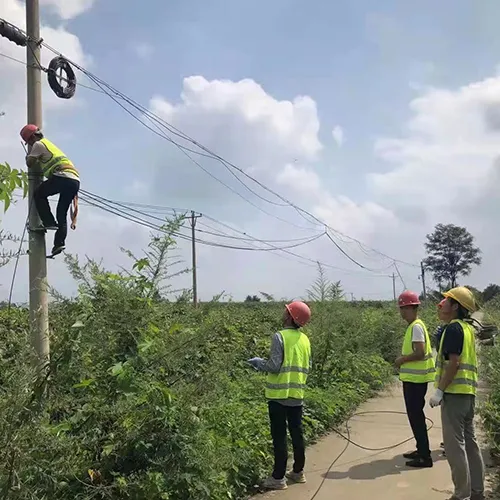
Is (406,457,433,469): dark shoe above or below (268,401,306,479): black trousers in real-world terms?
below

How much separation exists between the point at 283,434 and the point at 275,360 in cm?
74

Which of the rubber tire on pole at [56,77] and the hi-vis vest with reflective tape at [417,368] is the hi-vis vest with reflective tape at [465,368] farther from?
the rubber tire on pole at [56,77]

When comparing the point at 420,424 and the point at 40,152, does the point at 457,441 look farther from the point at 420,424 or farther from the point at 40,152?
the point at 40,152

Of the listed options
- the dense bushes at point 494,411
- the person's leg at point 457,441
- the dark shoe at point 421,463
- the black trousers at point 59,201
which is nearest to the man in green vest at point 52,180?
the black trousers at point 59,201

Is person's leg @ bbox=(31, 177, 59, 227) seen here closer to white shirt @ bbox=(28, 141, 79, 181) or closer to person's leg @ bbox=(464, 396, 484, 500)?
white shirt @ bbox=(28, 141, 79, 181)

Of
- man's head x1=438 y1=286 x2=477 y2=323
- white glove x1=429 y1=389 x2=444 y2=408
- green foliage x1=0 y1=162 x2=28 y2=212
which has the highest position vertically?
green foliage x1=0 y1=162 x2=28 y2=212

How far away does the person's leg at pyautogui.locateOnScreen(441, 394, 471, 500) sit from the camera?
5.23m

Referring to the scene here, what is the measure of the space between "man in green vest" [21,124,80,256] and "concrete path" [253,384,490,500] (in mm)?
3200

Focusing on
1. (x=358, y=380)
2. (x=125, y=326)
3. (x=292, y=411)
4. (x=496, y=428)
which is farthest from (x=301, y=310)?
(x=358, y=380)

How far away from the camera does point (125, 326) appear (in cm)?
469

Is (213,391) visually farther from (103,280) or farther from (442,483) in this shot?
(442,483)

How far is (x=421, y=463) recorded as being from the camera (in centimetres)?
680

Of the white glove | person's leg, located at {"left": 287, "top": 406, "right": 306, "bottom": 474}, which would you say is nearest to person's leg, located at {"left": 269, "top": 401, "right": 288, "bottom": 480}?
person's leg, located at {"left": 287, "top": 406, "right": 306, "bottom": 474}

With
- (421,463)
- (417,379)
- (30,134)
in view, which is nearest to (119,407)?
(30,134)
